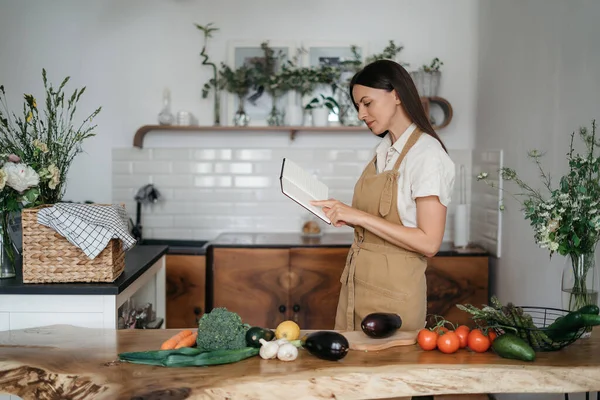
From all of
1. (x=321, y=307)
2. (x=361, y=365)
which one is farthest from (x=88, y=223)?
(x=321, y=307)

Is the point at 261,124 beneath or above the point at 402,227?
above

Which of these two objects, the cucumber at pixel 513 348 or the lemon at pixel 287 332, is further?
the lemon at pixel 287 332

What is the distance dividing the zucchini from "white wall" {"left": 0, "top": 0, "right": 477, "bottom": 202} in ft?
11.0

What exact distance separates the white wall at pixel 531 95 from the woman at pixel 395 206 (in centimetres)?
102

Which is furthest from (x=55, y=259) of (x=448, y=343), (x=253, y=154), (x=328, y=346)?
(x=253, y=154)

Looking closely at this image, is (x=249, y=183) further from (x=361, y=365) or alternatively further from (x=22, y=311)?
(x=361, y=365)

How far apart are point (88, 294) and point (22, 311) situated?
27 cm

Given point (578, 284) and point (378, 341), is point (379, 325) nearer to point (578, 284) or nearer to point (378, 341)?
point (378, 341)

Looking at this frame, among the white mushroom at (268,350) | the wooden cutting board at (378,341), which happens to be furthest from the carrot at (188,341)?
the wooden cutting board at (378,341)

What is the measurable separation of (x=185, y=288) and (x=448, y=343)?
2.77 meters

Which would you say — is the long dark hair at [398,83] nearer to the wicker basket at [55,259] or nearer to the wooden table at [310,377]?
the wooden table at [310,377]

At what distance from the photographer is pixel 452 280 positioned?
4.52 metres

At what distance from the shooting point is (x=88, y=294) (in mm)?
2594

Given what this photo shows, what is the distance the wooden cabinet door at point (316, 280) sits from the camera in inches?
179
